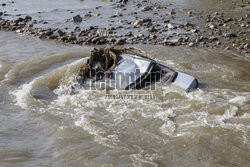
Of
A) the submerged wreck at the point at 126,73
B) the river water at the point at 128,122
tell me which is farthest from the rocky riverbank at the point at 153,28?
the submerged wreck at the point at 126,73

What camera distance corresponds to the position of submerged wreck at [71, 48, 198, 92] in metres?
8.69

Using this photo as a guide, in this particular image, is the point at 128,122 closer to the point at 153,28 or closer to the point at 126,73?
the point at 126,73

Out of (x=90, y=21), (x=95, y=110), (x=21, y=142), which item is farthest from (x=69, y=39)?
(x=21, y=142)

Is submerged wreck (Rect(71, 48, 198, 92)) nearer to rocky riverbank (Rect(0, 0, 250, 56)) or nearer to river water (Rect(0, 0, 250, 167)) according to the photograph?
river water (Rect(0, 0, 250, 167))

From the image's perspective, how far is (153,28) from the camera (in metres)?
15.8

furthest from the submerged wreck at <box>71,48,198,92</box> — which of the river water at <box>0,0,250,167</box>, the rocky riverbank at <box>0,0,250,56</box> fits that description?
the rocky riverbank at <box>0,0,250,56</box>

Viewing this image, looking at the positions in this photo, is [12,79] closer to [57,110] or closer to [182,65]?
[57,110]

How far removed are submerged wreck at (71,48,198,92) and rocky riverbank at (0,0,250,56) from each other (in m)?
5.15

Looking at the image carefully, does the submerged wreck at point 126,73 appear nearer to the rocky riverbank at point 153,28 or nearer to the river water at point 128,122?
the river water at point 128,122

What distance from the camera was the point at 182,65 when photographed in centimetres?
1174

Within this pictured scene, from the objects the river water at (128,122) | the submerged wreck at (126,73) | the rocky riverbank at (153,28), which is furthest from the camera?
the rocky riverbank at (153,28)

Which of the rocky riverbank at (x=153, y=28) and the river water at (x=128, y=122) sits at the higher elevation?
the rocky riverbank at (x=153, y=28)

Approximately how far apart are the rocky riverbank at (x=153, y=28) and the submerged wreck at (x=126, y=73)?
5147 millimetres

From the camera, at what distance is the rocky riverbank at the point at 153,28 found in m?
14.1
